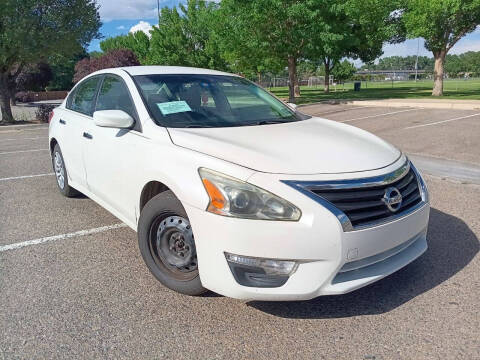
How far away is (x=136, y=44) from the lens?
4688cm

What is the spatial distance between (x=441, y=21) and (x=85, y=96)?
73.9 feet

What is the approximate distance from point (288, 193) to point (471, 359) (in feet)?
4.37

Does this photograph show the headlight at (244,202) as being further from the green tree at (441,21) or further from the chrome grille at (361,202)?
the green tree at (441,21)

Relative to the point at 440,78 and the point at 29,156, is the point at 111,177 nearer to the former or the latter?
the point at 29,156

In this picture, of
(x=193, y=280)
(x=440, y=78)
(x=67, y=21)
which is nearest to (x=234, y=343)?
(x=193, y=280)

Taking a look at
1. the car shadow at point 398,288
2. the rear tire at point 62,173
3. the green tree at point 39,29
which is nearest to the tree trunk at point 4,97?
the green tree at point 39,29

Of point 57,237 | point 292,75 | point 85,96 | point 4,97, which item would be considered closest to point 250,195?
point 57,237

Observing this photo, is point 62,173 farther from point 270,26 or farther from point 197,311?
point 270,26

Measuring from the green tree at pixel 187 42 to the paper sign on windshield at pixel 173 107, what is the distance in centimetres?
3115

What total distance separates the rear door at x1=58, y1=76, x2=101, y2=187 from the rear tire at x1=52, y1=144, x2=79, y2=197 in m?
0.23

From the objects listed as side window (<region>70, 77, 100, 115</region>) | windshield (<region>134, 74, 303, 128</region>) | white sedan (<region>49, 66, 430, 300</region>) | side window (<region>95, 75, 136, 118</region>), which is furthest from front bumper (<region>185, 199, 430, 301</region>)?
side window (<region>70, 77, 100, 115</region>)

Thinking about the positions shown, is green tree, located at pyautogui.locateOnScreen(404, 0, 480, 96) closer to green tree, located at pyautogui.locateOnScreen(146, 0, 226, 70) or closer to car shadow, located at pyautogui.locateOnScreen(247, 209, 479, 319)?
green tree, located at pyautogui.locateOnScreen(146, 0, 226, 70)

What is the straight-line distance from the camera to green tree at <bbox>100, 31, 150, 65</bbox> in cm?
4366

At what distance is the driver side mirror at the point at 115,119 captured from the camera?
122 inches
